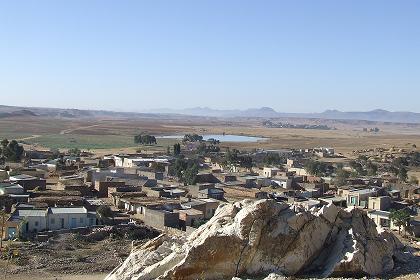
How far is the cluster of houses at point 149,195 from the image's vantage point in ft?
131

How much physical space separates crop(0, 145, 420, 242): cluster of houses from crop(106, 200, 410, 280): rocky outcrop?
30.8 feet

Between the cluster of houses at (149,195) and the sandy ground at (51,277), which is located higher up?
the cluster of houses at (149,195)

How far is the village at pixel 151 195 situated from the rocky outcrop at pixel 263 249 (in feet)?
5.29

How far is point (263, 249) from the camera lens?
20.3 metres

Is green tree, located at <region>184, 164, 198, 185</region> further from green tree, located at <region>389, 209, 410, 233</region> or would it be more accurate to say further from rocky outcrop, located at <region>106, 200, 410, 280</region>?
rocky outcrop, located at <region>106, 200, 410, 280</region>

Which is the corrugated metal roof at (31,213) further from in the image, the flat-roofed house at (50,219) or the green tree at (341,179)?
the green tree at (341,179)

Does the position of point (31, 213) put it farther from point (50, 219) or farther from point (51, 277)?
point (51, 277)

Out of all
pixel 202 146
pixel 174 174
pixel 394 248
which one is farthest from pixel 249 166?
pixel 394 248

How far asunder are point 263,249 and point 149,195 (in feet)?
103

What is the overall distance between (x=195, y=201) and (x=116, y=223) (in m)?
8.35

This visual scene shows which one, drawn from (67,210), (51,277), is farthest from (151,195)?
(51,277)

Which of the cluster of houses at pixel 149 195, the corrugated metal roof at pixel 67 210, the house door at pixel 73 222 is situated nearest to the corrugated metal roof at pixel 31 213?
the cluster of houses at pixel 149 195

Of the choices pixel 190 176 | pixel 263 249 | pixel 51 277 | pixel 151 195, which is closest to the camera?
pixel 263 249

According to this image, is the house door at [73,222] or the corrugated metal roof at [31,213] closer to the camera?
the corrugated metal roof at [31,213]
